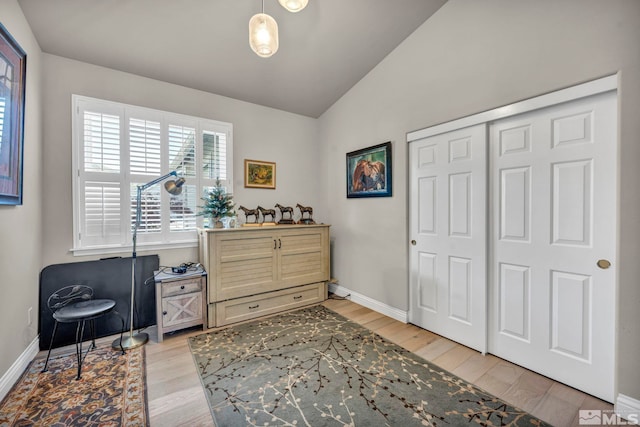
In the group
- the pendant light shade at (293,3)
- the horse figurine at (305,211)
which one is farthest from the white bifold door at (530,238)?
the pendant light shade at (293,3)

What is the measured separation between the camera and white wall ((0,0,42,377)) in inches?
70.8

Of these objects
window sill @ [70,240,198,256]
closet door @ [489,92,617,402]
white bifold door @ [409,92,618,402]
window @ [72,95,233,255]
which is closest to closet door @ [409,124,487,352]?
white bifold door @ [409,92,618,402]

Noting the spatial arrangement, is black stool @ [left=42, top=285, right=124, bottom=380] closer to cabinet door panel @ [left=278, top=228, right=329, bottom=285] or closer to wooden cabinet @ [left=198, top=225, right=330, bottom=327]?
wooden cabinet @ [left=198, top=225, right=330, bottom=327]

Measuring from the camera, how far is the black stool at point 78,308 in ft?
6.67

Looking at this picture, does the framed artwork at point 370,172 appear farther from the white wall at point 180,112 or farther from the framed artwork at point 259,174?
the framed artwork at point 259,174

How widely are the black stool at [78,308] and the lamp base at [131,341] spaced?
0.06m

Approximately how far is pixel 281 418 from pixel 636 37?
3.14 m

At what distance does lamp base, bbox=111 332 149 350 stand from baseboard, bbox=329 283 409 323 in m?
2.37

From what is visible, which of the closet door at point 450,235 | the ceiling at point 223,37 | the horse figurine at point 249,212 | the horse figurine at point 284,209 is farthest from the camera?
the horse figurine at point 284,209

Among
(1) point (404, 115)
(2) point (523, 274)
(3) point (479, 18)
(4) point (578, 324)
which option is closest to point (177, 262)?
(1) point (404, 115)

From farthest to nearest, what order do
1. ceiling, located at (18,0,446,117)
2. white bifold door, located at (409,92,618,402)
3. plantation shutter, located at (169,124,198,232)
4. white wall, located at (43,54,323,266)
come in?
plantation shutter, located at (169,124,198,232) → white wall, located at (43,54,323,266) → ceiling, located at (18,0,446,117) → white bifold door, located at (409,92,618,402)

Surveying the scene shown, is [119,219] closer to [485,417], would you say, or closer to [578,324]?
[485,417]

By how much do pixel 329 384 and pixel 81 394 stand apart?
173cm

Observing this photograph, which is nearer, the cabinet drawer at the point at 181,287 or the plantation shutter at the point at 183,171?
the cabinet drawer at the point at 181,287
